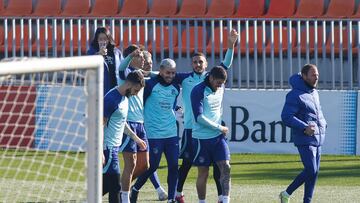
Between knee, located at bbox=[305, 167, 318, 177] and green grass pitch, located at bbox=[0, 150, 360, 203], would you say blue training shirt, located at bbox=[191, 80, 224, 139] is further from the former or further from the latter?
green grass pitch, located at bbox=[0, 150, 360, 203]

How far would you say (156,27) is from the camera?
2130cm

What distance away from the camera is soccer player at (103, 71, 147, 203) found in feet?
40.1

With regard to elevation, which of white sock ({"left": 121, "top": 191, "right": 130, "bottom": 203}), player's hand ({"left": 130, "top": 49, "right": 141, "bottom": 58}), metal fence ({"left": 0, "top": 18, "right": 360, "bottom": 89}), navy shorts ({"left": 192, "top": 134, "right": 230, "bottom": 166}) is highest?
metal fence ({"left": 0, "top": 18, "right": 360, "bottom": 89})

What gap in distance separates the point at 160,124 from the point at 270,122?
6.40 metres

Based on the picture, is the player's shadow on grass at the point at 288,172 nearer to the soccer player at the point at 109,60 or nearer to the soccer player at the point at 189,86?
the soccer player at the point at 189,86

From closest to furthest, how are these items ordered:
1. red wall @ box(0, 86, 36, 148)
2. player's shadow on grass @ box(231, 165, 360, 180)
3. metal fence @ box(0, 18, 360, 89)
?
red wall @ box(0, 86, 36, 148) → player's shadow on grass @ box(231, 165, 360, 180) → metal fence @ box(0, 18, 360, 89)

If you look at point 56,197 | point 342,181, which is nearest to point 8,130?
point 56,197

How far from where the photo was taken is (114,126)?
12.4 metres

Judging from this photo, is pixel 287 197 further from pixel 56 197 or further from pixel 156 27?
pixel 156 27

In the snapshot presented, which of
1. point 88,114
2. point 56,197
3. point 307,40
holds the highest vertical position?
point 307,40

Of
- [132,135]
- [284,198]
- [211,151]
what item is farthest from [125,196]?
[284,198]

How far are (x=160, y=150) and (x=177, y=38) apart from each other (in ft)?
23.8

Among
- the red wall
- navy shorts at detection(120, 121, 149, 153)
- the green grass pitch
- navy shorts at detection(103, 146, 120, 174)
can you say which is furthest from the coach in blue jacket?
the red wall

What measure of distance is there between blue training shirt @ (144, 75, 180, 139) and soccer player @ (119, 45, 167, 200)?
0.12 meters
